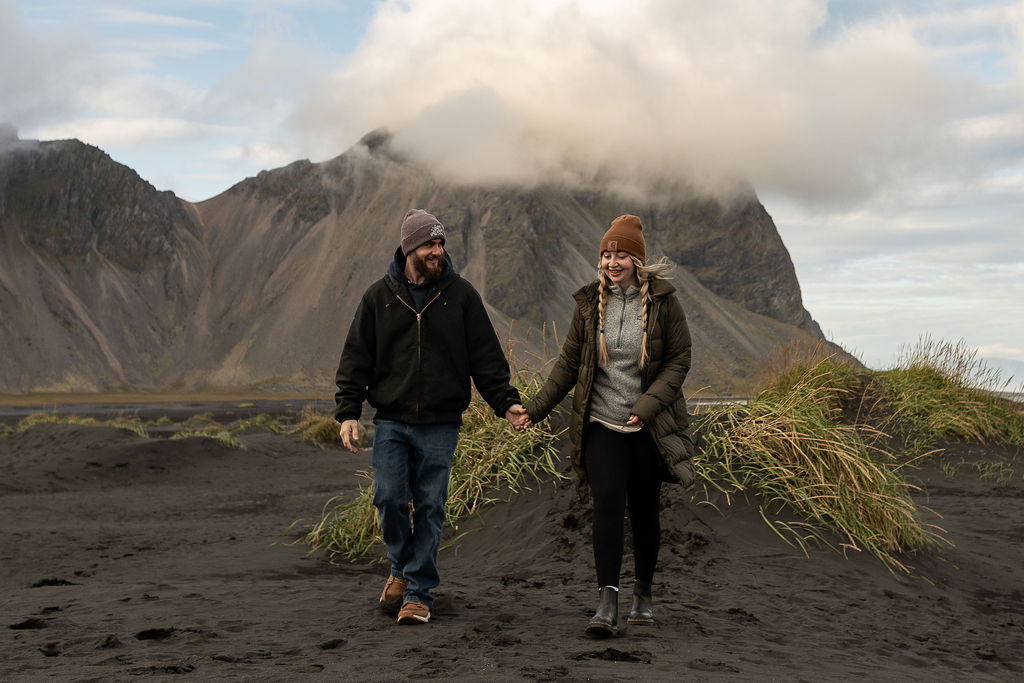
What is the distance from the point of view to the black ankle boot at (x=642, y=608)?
4699 millimetres

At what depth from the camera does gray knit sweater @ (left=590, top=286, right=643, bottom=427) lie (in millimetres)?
4434

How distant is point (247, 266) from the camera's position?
79.2 m

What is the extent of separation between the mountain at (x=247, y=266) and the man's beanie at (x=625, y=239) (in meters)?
54.1

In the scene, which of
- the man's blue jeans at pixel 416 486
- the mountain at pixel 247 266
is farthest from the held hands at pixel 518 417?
the mountain at pixel 247 266

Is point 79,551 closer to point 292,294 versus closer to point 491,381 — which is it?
point 491,381

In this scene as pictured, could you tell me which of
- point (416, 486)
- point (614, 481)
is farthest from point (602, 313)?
point (416, 486)

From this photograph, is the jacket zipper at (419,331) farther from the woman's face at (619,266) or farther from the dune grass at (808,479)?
the dune grass at (808,479)

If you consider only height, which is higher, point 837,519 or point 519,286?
point 519,286

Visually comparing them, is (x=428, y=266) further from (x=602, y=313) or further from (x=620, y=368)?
(x=620, y=368)

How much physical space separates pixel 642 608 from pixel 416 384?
5.18 ft

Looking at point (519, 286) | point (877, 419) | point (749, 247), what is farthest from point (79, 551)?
point (749, 247)

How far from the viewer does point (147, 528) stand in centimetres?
1014

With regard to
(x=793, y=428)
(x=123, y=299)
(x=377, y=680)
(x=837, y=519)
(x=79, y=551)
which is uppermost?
(x=123, y=299)

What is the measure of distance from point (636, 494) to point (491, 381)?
3.10ft
